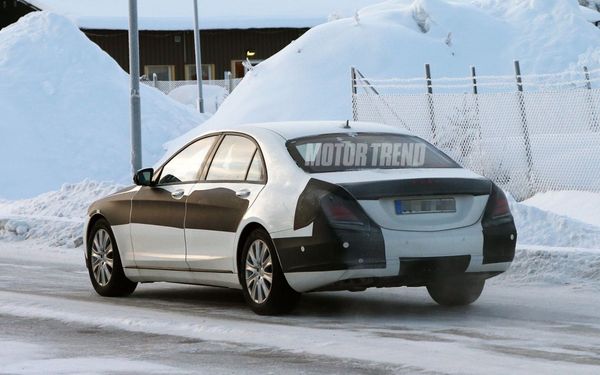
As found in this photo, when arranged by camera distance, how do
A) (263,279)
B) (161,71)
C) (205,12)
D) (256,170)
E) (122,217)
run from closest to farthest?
(263,279) → (256,170) → (122,217) → (205,12) → (161,71)

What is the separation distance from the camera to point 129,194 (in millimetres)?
13109

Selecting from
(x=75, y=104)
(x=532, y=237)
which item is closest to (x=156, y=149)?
(x=75, y=104)

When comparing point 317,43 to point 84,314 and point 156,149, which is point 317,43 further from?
point 84,314

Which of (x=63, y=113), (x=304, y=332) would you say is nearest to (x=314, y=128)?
(x=304, y=332)

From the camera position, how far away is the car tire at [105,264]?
42.9 ft

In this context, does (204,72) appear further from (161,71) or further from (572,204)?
(572,204)

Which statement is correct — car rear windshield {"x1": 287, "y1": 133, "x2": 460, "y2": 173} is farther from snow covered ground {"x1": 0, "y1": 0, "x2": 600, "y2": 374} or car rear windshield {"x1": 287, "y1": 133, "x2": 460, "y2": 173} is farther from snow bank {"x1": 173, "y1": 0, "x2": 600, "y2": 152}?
snow bank {"x1": 173, "y1": 0, "x2": 600, "y2": 152}

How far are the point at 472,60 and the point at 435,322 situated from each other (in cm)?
3296

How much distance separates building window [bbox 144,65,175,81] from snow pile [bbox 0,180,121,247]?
46867 mm

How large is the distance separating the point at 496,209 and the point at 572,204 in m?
10.6

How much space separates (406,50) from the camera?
40.2 metres

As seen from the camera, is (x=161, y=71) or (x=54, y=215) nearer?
(x=54, y=215)

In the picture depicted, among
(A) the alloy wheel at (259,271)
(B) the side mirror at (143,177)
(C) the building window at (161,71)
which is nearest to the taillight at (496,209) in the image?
(A) the alloy wheel at (259,271)

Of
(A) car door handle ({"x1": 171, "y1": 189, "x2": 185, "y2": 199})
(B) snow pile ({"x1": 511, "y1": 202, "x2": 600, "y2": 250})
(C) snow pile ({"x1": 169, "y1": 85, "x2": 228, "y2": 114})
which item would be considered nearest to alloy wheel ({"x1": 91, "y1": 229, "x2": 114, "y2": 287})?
(A) car door handle ({"x1": 171, "y1": 189, "x2": 185, "y2": 199})
